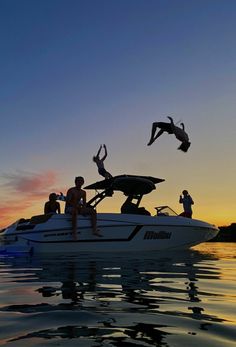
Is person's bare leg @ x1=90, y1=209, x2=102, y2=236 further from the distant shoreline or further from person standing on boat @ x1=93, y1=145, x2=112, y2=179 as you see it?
the distant shoreline

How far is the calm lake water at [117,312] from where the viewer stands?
2.52 m

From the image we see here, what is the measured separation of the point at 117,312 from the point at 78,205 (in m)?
9.21

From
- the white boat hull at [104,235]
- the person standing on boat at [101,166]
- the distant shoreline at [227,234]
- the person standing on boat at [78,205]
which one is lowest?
the white boat hull at [104,235]

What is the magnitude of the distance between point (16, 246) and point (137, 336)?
11.0m

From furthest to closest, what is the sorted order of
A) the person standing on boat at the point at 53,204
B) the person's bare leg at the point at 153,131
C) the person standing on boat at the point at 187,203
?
1. the person standing on boat at the point at 187,203
2. the person standing on boat at the point at 53,204
3. the person's bare leg at the point at 153,131

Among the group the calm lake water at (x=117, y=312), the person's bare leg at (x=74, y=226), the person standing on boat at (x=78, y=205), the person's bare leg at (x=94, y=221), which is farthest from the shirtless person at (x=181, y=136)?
the calm lake water at (x=117, y=312)

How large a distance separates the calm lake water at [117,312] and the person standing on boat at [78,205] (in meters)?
6.60

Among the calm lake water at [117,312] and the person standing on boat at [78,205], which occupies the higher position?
the person standing on boat at [78,205]

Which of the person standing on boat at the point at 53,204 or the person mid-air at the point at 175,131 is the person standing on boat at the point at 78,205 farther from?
the person mid-air at the point at 175,131

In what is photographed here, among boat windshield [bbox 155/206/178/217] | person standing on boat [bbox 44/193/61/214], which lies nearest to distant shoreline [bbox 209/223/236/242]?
boat windshield [bbox 155/206/178/217]

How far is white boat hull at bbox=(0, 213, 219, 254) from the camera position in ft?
41.2

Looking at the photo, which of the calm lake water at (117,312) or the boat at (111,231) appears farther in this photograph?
the boat at (111,231)

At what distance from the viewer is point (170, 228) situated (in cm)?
1303

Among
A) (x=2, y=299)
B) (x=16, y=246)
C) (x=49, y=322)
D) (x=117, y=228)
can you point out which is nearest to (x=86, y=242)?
(x=117, y=228)
